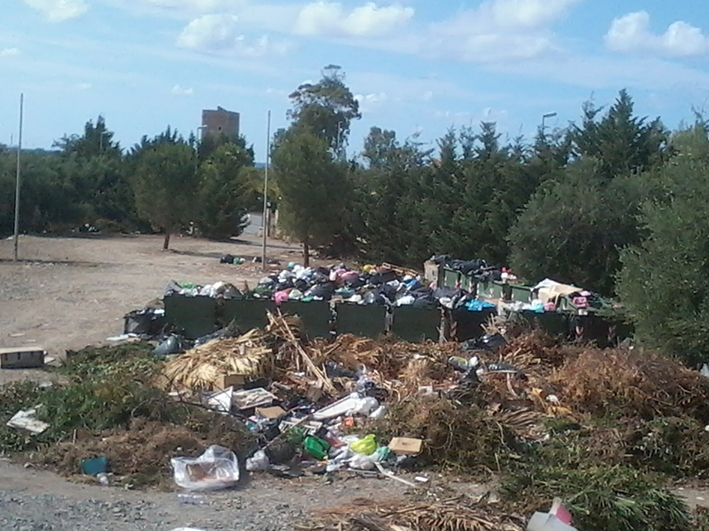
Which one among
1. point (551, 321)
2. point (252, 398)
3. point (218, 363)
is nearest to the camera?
point (252, 398)

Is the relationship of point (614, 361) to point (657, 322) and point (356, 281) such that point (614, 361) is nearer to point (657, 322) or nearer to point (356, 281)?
point (657, 322)

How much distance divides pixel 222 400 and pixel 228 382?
583 mm

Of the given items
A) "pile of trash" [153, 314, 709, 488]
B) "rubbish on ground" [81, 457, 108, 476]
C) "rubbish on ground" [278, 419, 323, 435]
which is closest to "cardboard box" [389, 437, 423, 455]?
"pile of trash" [153, 314, 709, 488]

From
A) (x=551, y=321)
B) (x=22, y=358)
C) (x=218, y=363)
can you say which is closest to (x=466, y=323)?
(x=551, y=321)

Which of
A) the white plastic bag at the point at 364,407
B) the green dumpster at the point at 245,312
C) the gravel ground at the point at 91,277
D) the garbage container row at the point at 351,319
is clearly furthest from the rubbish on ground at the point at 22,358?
the white plastic bag at the point at 364,407

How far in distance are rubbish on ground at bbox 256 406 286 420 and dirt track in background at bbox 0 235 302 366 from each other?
386 centimetres

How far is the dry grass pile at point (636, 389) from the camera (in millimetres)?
9672

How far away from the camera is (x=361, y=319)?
46.1ft

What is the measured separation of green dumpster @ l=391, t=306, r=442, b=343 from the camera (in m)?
14.1

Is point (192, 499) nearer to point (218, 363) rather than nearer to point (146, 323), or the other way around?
point (218, 363)

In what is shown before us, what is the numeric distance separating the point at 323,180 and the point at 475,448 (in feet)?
63.6

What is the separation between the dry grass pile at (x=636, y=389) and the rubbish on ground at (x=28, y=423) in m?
5.31

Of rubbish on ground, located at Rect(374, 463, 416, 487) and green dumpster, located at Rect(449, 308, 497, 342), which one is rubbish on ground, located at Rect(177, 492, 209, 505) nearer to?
rubbish on ground, located at Rect(374, 463, 416, 487)

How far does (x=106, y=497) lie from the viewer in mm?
7430
